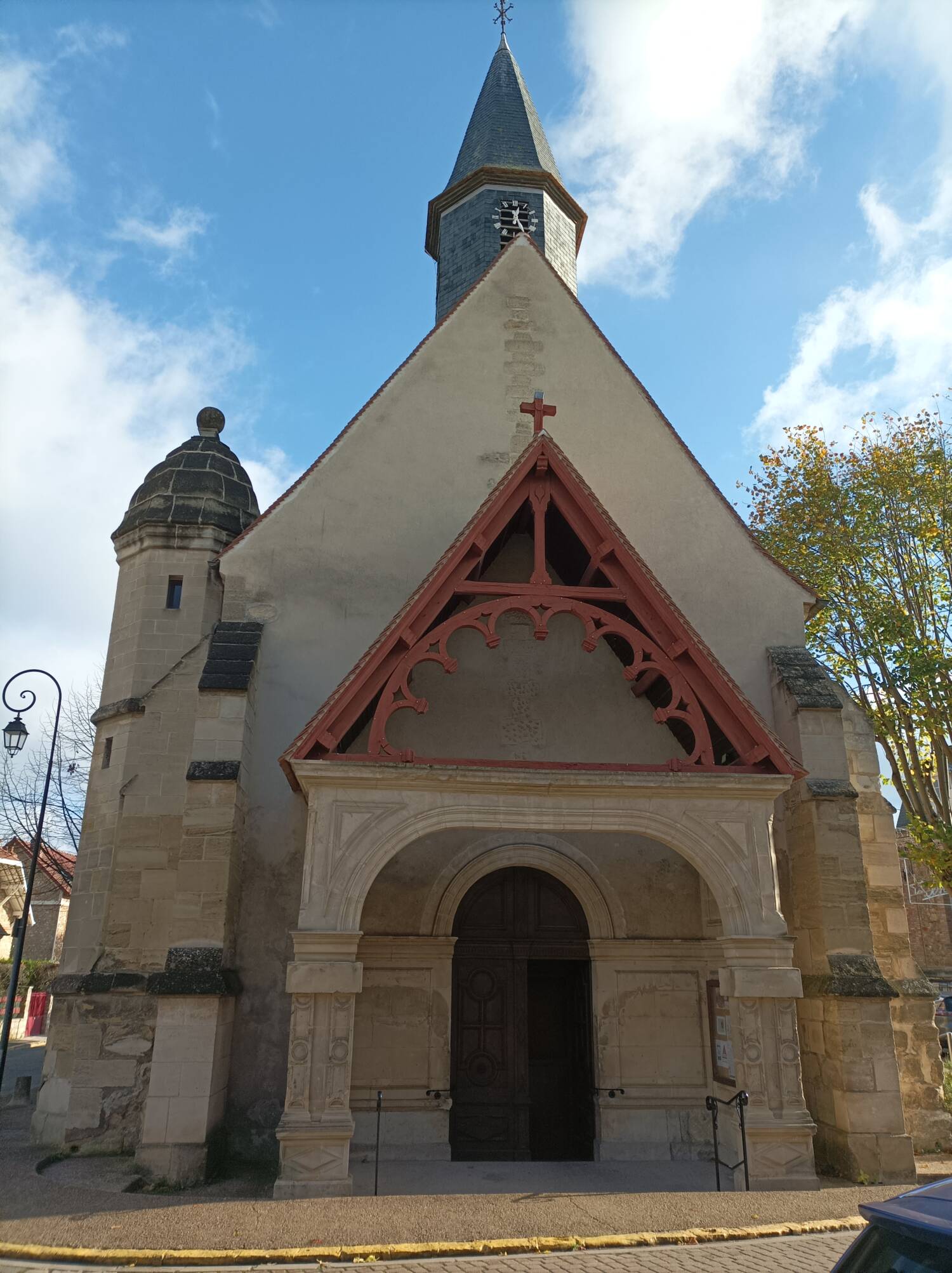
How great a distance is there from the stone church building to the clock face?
4489 millimetres

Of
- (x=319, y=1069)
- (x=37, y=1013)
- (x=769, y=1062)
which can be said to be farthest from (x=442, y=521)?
(x=37, y=1013)

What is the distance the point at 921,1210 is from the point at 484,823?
5.68 metres

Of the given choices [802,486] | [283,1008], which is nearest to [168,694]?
[283,1008]

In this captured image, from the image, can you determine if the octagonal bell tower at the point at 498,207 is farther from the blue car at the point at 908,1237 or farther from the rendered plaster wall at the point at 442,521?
the blue car at the point at 908,1237

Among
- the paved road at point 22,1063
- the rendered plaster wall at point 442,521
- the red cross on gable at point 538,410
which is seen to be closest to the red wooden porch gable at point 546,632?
the red cross on gable at point 538,410

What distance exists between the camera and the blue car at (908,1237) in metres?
2.38

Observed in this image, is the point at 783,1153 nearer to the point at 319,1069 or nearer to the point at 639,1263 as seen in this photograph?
the point at 639,1263

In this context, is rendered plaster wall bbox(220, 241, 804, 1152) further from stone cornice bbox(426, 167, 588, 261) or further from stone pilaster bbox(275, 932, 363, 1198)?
stone cornice bbox(426, 167, 588, 261)

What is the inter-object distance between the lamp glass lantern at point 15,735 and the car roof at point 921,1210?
43.9 ft

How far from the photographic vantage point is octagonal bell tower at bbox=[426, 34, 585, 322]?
16875mm

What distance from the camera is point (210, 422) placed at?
1416 cm

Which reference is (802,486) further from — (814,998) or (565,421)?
(814,998)

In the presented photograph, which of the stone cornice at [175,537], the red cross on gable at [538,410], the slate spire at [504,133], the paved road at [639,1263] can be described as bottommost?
the paved road at [639,1263]

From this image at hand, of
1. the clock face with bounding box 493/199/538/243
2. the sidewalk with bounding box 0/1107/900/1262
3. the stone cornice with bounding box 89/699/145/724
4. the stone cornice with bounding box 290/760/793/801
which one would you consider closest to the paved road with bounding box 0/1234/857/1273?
the sidewalk with bounding box 0/1107/900/1262
